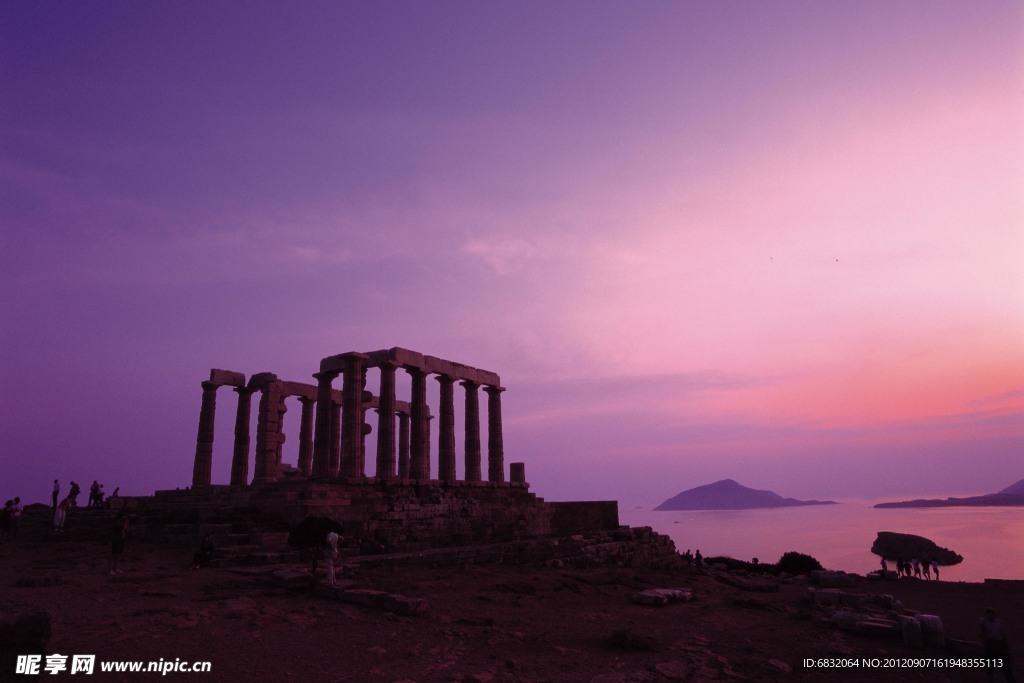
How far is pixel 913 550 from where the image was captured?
193 feet

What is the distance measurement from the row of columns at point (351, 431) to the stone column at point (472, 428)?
5 cm

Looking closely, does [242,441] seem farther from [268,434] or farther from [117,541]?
[117,541]

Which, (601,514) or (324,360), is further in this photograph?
(601,514)

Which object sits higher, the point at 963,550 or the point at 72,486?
the point at 72,486

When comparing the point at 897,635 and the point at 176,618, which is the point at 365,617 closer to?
the point at 176,618

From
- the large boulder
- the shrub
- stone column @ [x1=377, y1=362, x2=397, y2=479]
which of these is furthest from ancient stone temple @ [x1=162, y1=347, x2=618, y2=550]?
the large boulder

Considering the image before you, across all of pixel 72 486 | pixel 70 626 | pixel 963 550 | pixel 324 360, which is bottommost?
pixel 963 550

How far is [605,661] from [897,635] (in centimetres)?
850

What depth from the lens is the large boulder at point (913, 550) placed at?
58250 millimetres

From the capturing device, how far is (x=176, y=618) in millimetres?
11430

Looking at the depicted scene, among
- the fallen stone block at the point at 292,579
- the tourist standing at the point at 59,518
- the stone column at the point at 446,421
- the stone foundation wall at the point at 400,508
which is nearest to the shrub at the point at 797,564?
the stone foundation wall at the point at 400,508

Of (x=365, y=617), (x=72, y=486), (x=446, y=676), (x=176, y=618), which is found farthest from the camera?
(x=72, y=486)

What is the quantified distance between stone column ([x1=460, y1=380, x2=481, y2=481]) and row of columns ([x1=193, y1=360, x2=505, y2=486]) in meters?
0.05

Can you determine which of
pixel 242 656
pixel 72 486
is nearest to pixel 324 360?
pixel 72 486
